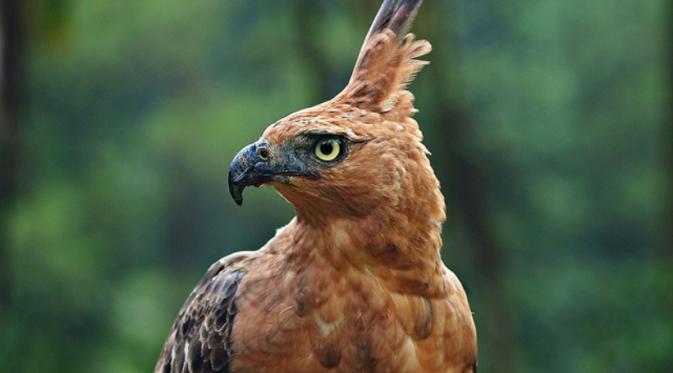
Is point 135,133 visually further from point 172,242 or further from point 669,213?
point 669,213

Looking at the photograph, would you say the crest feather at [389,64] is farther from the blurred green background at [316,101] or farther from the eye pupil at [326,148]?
the blurred green background at [316,101]

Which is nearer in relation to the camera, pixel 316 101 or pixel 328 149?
pixel 328 149

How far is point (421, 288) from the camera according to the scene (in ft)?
12.0

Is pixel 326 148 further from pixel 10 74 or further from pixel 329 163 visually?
pixel 10 74

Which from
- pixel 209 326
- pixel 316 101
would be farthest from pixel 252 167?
pixel 316 101

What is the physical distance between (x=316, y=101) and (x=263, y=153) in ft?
26.9

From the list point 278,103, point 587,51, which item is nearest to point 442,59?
point 278,103

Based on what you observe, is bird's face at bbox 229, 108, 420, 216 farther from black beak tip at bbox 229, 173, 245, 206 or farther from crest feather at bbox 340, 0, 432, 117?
crest feather at bbox 340, 0, 432, 117

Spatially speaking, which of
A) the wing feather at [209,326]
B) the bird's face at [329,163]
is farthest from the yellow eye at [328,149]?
the wing feather at [209,326]

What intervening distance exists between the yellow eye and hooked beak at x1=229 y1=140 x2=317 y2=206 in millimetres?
68

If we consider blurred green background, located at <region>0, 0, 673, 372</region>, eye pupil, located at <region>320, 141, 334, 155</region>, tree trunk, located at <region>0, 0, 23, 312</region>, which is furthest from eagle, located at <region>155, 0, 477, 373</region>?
blurred green background, located at <region>0, 0, 673, 372</region>

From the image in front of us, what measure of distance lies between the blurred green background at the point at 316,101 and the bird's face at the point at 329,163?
780 centimetres

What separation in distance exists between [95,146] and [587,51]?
12.6 meters

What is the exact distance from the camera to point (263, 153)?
134 inches
